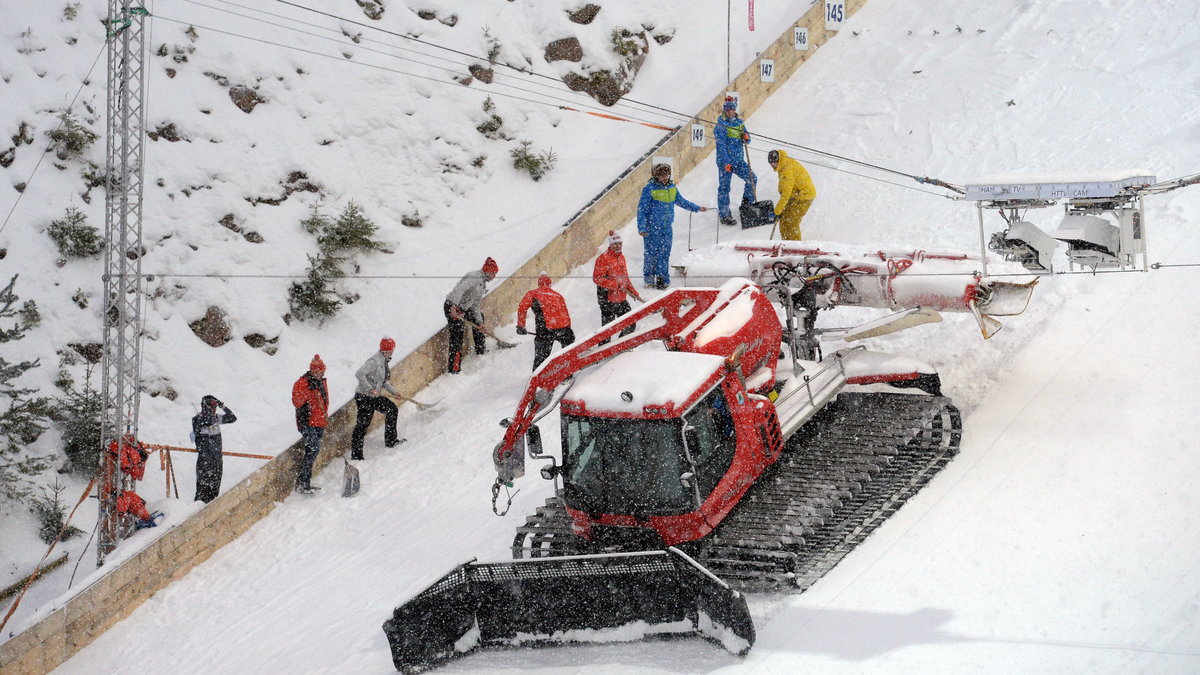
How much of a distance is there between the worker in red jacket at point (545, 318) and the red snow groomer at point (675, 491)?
3.65m

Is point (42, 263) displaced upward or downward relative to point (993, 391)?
upward

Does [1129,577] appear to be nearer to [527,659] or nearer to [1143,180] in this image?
[1143,180]

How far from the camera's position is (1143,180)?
38.1 feet

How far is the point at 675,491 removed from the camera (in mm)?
10672

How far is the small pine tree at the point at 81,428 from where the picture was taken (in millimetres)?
17031

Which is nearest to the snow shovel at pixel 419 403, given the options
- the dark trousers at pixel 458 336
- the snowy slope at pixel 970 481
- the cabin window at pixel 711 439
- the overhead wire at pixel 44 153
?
the snowy slope at pixel 970 481

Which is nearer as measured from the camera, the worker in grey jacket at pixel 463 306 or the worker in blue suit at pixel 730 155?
the worker in grey jacket at pixel 463 306

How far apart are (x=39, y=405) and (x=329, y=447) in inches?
171

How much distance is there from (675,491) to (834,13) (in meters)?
15.7

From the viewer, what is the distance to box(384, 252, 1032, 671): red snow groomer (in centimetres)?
1038

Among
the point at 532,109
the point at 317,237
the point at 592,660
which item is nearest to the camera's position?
the point at 592,660

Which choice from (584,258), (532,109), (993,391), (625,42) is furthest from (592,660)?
(625,42)

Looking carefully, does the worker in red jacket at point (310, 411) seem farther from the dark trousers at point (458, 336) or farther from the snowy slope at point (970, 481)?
the dark trousers at point (458, 336)

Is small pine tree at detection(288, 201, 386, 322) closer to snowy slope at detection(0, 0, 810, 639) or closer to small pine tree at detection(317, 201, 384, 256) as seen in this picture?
small pine tree at detection(317, 201, 384, 256)
